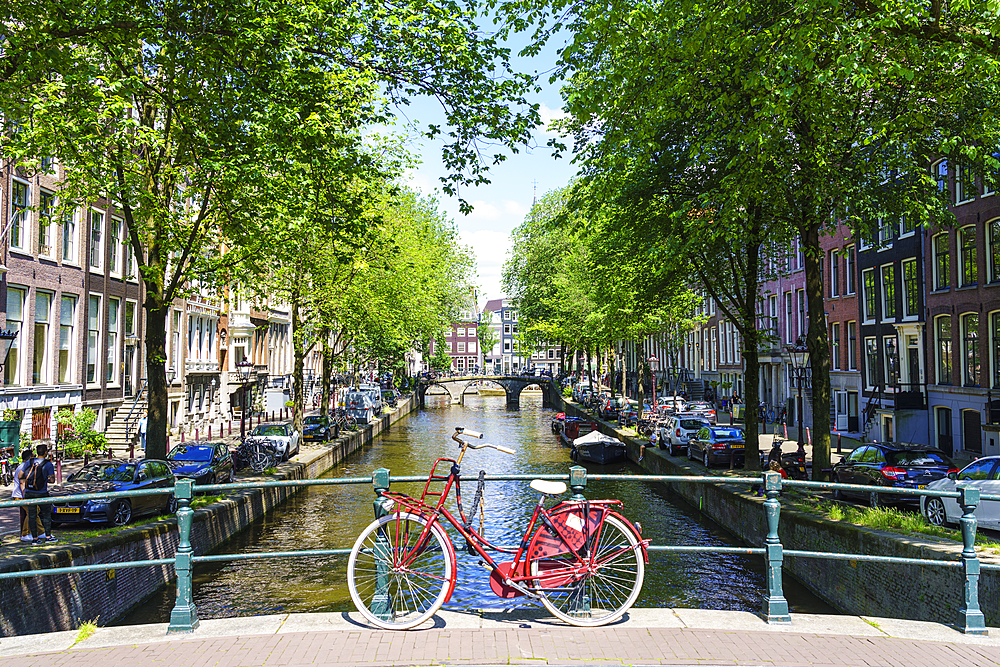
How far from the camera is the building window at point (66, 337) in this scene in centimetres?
2867

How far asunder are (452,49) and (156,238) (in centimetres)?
949

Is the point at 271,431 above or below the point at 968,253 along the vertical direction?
below

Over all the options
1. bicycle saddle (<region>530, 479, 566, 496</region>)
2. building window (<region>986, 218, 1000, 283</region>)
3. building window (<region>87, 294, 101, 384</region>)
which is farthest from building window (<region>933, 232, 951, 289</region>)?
building window (<region>87, 294, 101, 384</region>)

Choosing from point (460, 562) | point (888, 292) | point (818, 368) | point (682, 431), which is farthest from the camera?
point (888, 292)

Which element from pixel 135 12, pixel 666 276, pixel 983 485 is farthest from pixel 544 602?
pixel 666 276

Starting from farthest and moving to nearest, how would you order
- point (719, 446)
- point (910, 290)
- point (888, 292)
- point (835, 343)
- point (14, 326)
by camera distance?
1. point (835, 343)
2. point (888, 292)
3. point (910, 290)
4. point (719, 446)
5. point (14, 326)

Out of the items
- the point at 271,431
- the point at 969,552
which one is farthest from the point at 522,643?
the point at 271,431

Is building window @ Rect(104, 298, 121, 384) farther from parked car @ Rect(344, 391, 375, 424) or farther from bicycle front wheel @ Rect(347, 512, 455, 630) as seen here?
bicycle front wheel @ Rect(347, 512, 455, 630)

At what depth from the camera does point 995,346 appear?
25781mm

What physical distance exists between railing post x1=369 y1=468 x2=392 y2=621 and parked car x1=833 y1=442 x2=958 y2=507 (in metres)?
13.0

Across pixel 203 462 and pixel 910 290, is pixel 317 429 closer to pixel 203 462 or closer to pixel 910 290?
pixel 203 462

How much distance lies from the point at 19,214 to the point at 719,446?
2500cm

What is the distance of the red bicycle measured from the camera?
6340 mm

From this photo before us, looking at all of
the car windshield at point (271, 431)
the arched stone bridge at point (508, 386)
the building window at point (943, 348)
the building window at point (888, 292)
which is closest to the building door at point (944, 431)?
the building window at point (943, 348)
